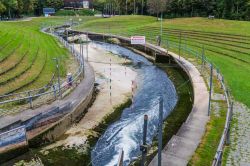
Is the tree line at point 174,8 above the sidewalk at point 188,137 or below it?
above

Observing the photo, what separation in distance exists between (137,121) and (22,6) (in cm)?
11011

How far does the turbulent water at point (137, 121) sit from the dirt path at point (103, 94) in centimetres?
120

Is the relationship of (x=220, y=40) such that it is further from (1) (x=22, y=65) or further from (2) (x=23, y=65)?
(1) (x=22, y=65)

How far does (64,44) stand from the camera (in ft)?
198

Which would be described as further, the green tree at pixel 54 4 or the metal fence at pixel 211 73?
the green tree at pixel 54 4

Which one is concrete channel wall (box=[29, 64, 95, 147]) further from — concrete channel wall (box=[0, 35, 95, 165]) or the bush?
the bush

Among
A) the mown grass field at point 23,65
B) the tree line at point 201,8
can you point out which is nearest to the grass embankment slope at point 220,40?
the tree line at point 201,8

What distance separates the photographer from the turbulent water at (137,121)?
813 inches

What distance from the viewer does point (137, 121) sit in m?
25.9

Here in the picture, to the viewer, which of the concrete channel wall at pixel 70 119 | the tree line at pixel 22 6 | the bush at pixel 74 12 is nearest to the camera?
the concrete channel wall at pixel 70 119

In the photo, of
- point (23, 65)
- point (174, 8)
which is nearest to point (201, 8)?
point (174, 8)

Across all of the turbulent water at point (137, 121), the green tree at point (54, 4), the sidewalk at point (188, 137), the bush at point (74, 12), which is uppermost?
the green tree at point (54, 4)

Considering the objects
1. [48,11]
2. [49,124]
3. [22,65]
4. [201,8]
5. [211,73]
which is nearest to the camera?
[49,124]

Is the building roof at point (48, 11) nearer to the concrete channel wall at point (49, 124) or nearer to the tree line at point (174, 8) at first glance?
the tree line at point (174, 8)
